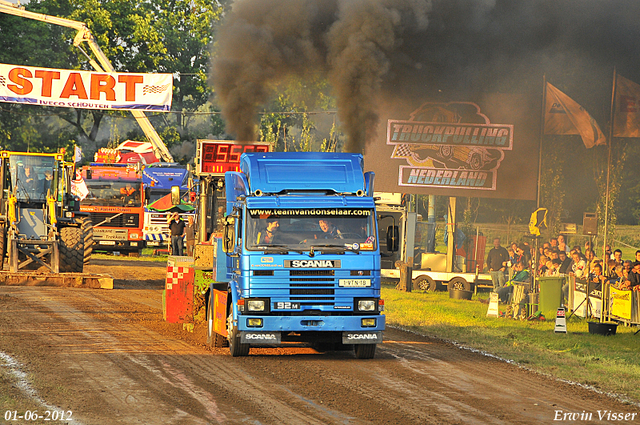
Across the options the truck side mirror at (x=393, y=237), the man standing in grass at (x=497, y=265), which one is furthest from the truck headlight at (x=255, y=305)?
the man standing in grass at (x=497, y=265)

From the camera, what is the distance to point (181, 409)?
338 inches

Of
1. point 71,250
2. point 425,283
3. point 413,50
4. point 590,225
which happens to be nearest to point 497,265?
point 590,225

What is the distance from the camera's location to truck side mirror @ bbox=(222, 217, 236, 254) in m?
12.1

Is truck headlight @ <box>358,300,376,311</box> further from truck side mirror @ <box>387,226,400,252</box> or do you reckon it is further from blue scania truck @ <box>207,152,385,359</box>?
truck side mirror @ <box>387,226,400,252</box>

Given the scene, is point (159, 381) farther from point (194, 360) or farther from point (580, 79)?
point (580, 79)

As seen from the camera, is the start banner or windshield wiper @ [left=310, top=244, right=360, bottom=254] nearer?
windshield wiper @ [left=310, top=244, right=360, bottom=254]

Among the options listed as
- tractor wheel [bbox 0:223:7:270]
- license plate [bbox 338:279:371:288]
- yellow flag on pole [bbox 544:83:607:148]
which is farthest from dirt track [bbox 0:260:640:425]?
yellow flag on pole [bbox 544:83:607:148]

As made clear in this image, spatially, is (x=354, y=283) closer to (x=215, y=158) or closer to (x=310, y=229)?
(x=310, y=229)

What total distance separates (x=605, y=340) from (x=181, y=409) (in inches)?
374

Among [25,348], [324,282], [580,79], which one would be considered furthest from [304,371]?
[580,79]

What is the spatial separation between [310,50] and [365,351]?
1017 cm

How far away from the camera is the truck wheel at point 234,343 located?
1162 cm

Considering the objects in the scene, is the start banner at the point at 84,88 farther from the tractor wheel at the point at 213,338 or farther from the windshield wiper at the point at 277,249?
the windshield wiper at the point at 277,249

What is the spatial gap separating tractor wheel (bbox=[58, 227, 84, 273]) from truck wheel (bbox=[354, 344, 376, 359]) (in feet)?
44.1
